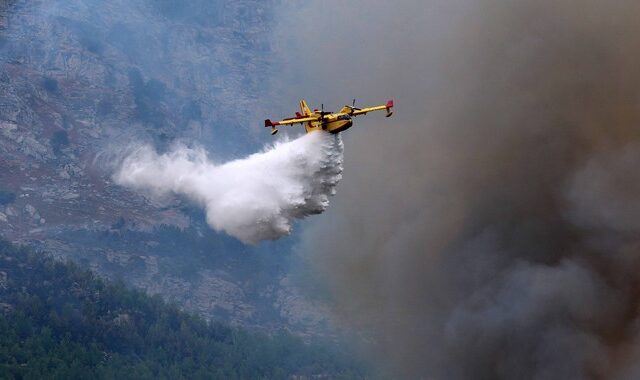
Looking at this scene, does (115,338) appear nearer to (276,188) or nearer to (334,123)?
(276,188)

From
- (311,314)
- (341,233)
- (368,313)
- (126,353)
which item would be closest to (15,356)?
(126,353)

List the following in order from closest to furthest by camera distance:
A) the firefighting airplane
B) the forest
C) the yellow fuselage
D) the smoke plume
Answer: the yellow fuselage → the firefighting airplane → the smoke plume → the forest

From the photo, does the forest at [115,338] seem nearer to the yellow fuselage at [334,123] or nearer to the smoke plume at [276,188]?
the smoke plume at [276,188]

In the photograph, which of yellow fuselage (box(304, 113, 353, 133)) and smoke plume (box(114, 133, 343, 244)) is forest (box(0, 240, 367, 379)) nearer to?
smoke plume (box(114, 133, 343, 244))

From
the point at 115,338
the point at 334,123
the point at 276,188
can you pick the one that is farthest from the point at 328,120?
the point at 115,338

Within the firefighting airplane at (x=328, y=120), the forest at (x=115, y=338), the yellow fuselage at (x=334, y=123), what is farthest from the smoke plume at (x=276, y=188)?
the forest at (x=115, y=338)

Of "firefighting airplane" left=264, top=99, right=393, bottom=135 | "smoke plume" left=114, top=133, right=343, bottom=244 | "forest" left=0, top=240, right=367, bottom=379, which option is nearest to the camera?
"firefighting airplane" left=264, top=99, right=393, bottom=135

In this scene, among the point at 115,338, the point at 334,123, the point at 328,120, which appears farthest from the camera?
the point at 115,338

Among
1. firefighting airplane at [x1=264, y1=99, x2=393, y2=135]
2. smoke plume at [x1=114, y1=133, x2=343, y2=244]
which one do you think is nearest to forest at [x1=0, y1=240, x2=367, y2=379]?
smoke plume at [x1=114, y1=133, x2=343, y2=244]

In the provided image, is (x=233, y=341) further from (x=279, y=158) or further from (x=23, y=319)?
(x=279, y=158)

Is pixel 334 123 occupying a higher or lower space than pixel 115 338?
lower

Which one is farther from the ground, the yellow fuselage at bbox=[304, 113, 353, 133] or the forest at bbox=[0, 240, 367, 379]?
the forest at bbox=[0, 240, 367, 379]

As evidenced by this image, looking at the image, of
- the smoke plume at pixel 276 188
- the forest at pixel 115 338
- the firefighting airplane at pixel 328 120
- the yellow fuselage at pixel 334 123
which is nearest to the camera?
the yellow fuselage at pixel 334 123
